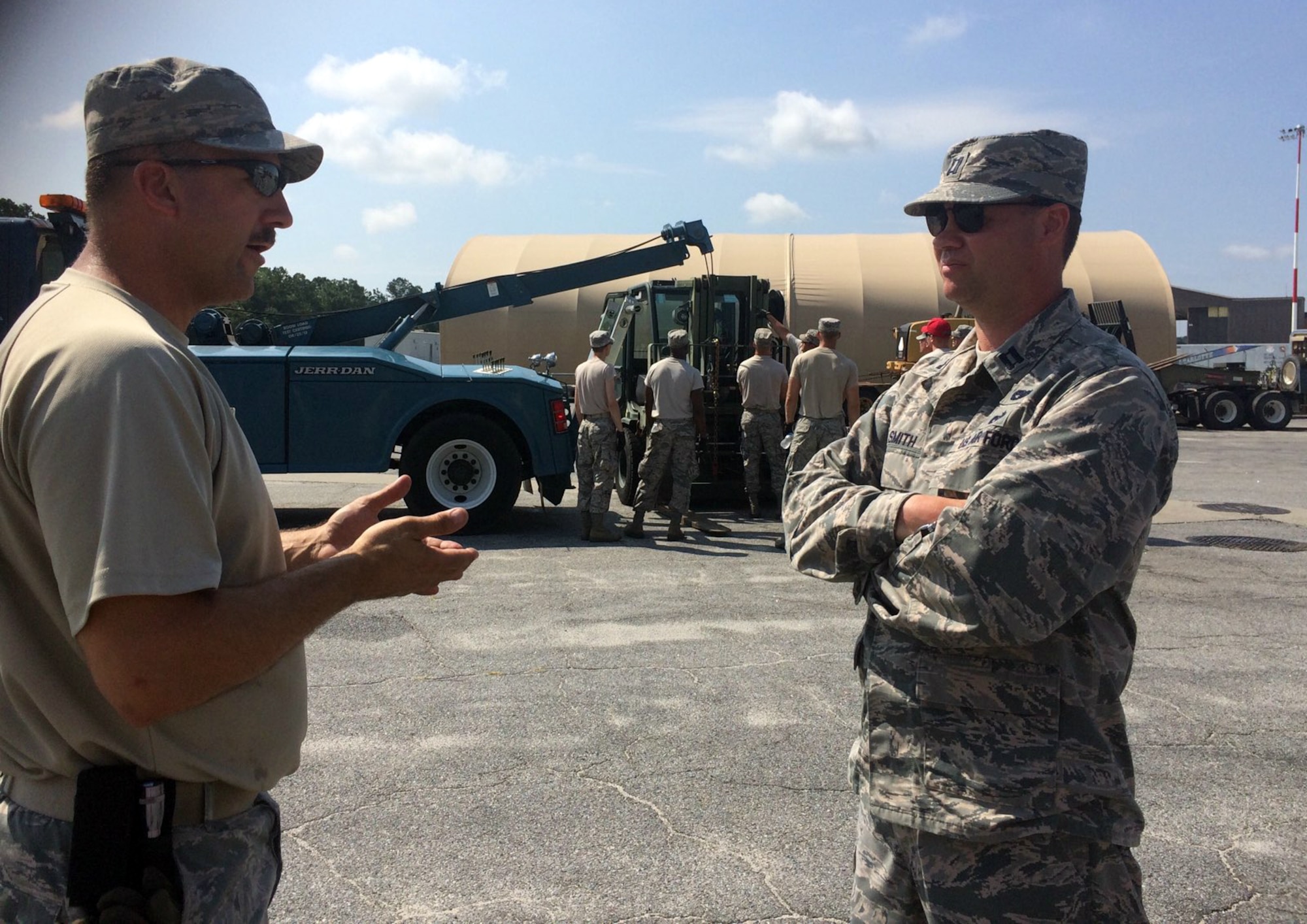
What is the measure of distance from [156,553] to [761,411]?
9265mm

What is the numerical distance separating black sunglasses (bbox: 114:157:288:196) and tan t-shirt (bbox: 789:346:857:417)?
7971 mm

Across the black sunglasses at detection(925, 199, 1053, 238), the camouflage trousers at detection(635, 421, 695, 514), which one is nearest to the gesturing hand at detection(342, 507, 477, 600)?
the black sunglasses at detection(925, 199, 1053, 238)

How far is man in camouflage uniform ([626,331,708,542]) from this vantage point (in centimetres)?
995

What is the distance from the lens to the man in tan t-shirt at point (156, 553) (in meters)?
1.40

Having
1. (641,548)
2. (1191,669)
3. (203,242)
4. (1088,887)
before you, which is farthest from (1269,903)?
(641,548)

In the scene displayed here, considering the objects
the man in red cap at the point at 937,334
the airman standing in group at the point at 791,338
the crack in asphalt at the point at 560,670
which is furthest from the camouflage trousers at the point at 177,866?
the man in red cap at the point at 937,334

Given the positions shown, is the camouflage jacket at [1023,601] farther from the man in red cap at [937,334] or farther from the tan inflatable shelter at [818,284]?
the tan inflatable shelter at [818,284]

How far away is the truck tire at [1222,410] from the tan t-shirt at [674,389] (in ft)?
66.8

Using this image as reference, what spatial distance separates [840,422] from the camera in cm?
952

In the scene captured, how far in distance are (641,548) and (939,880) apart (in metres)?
7.43

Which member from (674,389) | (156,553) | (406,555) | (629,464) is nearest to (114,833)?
(156,553)

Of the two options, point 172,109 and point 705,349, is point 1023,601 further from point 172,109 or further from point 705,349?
point 705,349

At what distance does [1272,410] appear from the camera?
25.6 metres

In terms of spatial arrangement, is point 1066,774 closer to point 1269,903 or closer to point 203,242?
point 203,242
